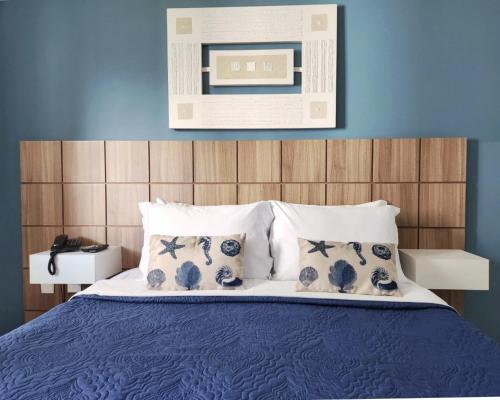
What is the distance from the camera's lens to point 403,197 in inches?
97.4

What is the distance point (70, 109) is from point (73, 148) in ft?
0.98

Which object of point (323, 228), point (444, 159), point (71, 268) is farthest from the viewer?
point (444, 159)

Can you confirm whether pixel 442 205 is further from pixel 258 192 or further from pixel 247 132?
pixel 247 132

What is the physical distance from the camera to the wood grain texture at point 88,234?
2590mm

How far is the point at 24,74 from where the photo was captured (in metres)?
2.65

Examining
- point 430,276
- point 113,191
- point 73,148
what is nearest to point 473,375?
point 430,276

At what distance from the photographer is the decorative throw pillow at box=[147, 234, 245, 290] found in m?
1.88

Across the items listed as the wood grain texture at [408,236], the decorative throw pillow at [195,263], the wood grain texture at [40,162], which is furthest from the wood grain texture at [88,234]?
the wood grain texture at [408,236]

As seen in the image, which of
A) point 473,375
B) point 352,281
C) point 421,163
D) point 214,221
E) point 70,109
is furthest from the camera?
point 70,109

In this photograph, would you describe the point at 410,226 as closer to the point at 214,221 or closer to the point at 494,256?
the point at 494,256

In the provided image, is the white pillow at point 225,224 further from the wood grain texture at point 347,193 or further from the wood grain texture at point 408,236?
the wood grain texture at point 408,236

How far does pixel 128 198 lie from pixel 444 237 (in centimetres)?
214

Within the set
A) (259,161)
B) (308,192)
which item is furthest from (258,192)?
(308,192)

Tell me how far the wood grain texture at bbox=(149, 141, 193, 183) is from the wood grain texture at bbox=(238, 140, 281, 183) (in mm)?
356
